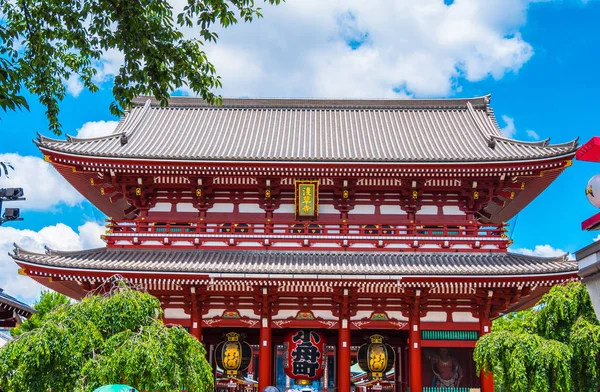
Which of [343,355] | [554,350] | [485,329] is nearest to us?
[554,350]

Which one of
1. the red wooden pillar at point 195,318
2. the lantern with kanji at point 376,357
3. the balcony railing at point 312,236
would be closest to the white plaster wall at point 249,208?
the balcony railing at point 312,236

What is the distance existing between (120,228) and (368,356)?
9.76 m

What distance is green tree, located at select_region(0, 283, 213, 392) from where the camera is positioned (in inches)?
445

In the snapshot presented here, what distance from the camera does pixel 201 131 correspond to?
24484 millimetres

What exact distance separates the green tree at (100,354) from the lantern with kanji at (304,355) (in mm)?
6752

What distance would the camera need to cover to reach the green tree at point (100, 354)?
1130cm

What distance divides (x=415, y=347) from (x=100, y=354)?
34.3 ft

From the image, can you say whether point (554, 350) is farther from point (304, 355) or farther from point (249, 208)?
point (249, 208)

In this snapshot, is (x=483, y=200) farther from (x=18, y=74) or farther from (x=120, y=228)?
(x=18, y=74)

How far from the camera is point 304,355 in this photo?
1922 centimetres

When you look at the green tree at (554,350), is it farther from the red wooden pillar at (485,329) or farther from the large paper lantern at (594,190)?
the large paper lantern at (594,190)

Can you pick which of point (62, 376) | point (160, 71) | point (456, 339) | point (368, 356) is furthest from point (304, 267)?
point (160, 71)

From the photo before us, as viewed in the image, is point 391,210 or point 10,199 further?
point 10,199

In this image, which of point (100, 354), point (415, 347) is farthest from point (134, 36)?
point (415, 347)
